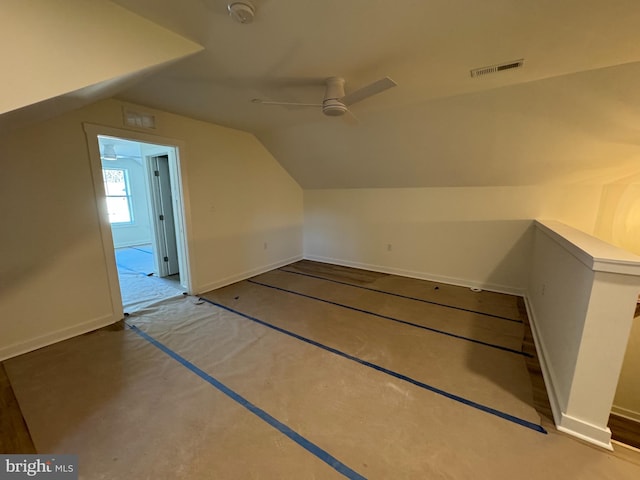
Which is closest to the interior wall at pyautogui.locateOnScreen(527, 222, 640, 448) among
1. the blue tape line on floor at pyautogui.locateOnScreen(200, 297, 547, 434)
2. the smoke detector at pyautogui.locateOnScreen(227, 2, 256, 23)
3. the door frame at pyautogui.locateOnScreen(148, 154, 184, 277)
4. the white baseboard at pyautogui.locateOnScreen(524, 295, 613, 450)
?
the white baseboard at pyautogui.locateOnScreen(524, 295, 613, 450)

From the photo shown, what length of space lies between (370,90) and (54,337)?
362cm

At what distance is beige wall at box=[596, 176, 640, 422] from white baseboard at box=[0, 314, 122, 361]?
221 inches

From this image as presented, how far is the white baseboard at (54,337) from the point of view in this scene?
2.32m

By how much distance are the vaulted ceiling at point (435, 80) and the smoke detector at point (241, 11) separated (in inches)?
1.5

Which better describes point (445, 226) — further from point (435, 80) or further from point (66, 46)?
point (66, 46)

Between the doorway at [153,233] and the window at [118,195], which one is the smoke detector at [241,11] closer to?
the doorway at [153,233]

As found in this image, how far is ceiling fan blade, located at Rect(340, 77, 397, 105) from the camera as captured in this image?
178cm

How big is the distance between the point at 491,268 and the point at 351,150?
2.66 m

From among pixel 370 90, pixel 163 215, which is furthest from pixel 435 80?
pixel 163 215

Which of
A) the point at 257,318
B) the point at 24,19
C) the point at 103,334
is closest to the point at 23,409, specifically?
the point at 103,334

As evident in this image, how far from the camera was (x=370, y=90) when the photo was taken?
75.5 inches

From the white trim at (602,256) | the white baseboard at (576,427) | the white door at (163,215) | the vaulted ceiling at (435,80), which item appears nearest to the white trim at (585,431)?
the white baseboard at (576,427)

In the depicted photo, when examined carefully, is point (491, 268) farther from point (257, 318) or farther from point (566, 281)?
point (257, 318)

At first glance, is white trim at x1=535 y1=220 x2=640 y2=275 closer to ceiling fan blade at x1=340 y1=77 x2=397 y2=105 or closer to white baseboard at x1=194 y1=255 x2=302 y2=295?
ceiling fan blade at x1=340 y1=77 x2=397 y2=105
